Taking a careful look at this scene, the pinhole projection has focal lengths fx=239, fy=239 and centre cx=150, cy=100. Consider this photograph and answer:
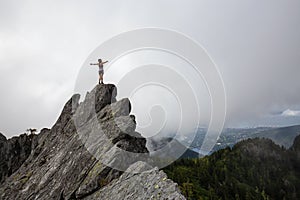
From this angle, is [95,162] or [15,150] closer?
[95,162]

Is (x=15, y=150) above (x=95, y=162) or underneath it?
above

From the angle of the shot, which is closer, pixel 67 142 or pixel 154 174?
pixel 154 174

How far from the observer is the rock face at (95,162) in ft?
56.5

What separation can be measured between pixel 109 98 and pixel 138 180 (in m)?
16.5

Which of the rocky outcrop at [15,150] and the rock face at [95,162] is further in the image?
the rocky outcrop at [15,150]

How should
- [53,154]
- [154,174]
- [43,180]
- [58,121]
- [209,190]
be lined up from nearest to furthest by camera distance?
[154,174] < [43,180] < [53,154] < [58,121] < [209,190]

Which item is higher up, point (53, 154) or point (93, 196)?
point (53, 154)

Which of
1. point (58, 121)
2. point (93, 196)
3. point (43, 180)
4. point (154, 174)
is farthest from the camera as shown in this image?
point (58, 121)

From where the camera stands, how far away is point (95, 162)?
74.1 feet

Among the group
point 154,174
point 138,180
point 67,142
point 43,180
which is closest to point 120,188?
point 138,180

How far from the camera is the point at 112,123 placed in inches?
1027

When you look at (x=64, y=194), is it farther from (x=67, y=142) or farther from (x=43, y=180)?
(x=67, y=142)

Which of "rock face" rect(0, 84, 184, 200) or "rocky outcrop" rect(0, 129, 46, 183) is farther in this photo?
"rocky outcrop" rect(0, 129, 46, 183)

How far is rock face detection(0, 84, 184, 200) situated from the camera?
1723cm
